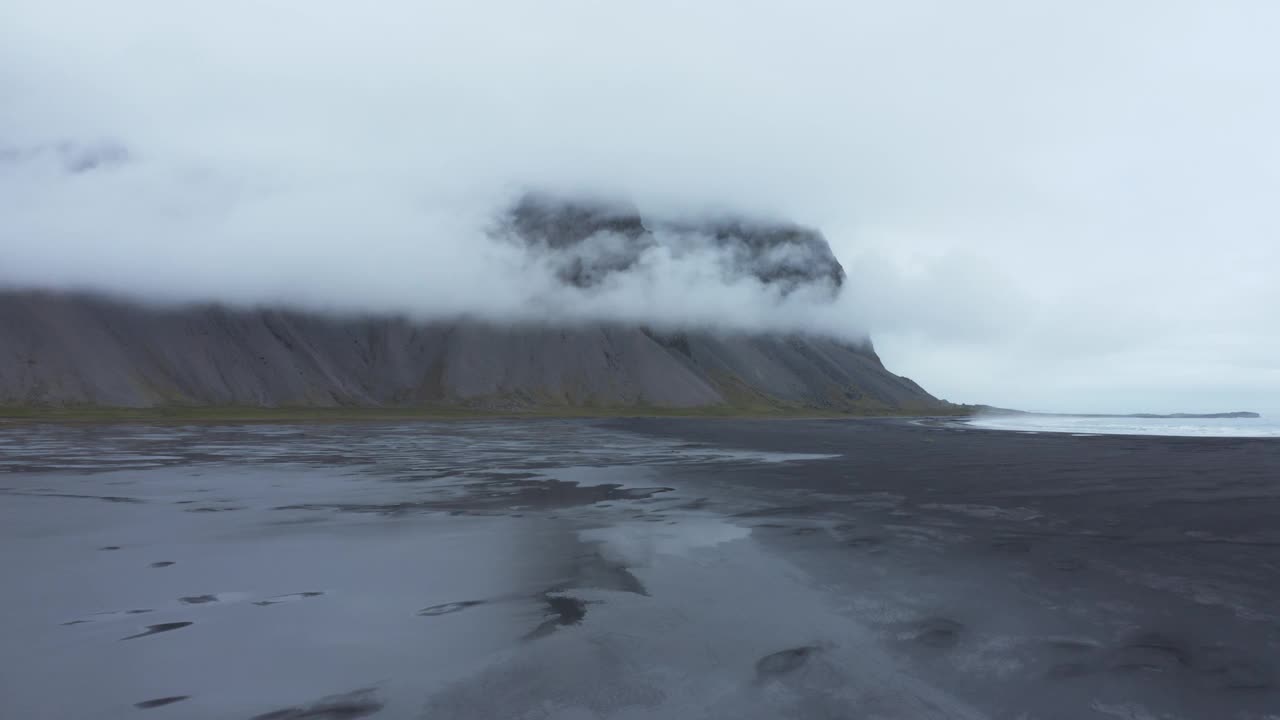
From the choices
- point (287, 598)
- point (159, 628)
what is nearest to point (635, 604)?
point (287, 598)

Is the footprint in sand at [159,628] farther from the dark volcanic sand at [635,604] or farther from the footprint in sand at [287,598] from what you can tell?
the footprint in sand at [287,598]

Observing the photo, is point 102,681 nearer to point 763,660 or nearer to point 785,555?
point 763,660

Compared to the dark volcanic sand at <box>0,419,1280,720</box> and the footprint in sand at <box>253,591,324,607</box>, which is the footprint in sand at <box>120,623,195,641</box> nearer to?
the dark volcanic sand at <box>0,419,1280,720</box>

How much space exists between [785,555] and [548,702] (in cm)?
1076

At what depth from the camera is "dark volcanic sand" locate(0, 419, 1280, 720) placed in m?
9.81

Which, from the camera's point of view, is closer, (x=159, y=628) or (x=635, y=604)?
(x=159, y=628)

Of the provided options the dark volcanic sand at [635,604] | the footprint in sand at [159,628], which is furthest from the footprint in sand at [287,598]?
the footprint in sand at [159,628]

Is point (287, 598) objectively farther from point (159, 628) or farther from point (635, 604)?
point (635, 604)

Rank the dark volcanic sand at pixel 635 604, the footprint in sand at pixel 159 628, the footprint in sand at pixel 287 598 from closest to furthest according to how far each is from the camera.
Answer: the dark volcanic sand at pixel 635 604, the footprint in sand at pixel 159 628, the footprint in sand at pixel 287 598

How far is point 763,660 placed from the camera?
1127 centimetres

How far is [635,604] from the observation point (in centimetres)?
1429

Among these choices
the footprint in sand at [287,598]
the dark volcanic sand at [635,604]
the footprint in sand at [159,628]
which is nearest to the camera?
the dark volcanic sand at [635,604]

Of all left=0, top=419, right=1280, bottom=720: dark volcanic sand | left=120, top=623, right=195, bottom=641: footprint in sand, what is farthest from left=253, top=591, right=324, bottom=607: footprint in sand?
left=120, top=623, right=195, bottom=641: footprint in sand

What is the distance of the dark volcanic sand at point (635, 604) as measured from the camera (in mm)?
9812
